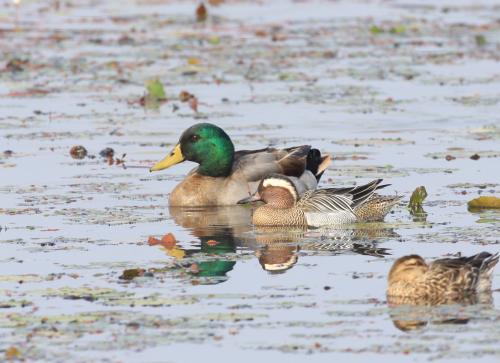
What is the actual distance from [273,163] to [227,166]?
1.63 feet

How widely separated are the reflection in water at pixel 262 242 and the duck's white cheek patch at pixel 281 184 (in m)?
0.39

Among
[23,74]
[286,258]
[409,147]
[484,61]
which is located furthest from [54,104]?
[286,258]

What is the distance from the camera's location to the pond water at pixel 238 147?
10.5m

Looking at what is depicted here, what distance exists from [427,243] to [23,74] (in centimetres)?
1281

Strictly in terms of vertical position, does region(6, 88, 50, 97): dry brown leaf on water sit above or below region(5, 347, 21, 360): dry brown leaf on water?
above

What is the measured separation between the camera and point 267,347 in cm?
1013

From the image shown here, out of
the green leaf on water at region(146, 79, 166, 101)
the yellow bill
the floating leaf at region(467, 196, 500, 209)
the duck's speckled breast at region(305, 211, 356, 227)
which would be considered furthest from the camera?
the green leaf on water at region(146, 79, 166, 101)

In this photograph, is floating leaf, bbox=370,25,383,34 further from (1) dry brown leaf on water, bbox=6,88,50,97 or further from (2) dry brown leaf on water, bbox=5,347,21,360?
(2) dry brown leaf on water, bbox=5,347,21,360

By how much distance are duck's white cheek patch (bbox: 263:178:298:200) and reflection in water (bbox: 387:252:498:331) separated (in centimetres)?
346

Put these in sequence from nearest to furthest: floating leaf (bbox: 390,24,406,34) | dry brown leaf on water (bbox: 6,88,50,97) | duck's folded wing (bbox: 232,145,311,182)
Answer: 1. duck's folded wing (bbox: 232,145,311,182)
2. dry brown leaf on water (bbox: 6,88,50,97)
3. floating leaf (bbox: 390,24,406,34)

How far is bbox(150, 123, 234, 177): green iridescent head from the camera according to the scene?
1675 centimetres

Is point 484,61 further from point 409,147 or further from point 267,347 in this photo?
point 267,347

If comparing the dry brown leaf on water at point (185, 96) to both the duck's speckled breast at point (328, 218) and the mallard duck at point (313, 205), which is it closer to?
the mallard duck at point (313, 205)

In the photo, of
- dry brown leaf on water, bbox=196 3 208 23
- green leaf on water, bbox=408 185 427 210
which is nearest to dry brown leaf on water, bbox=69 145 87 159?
green leaf on water, bbox=408 185 427 210
